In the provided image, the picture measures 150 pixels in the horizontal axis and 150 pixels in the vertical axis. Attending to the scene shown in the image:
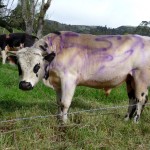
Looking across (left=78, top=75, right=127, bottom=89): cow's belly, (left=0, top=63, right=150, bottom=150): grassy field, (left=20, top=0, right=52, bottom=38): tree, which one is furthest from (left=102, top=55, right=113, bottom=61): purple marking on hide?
(left=20, top=0, right=52, bottom=38): tree

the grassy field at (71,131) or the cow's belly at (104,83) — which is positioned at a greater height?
the cow's belly at (104,83)

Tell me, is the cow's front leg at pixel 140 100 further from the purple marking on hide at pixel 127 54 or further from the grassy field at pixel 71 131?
the purple marking on hide at pixel 127 54

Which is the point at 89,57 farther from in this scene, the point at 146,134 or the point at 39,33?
the point at 39,33

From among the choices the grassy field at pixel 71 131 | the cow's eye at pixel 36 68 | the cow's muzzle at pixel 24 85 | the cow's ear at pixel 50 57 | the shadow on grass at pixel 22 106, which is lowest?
the shadow on grass at pixel 22 106

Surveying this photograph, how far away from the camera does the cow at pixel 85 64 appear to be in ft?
19.9

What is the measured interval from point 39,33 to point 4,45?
2.31 m

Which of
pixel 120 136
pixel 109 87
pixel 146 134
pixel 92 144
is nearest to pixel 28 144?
pixel 92 144

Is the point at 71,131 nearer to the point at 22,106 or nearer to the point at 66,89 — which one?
the point at 66,89

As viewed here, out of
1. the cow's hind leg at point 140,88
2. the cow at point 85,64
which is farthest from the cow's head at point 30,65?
the cow's hind leg at point 140,88

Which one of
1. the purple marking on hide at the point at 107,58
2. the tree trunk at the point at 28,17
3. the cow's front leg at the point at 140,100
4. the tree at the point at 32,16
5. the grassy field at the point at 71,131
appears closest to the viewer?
the grassy field at the point at 71,131

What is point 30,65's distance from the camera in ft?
19.6

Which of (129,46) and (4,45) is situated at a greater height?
(129,46)

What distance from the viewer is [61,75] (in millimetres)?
6242

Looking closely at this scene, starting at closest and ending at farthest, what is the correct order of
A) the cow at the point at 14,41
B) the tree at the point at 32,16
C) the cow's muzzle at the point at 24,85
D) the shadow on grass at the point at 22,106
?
the cow's muzzle at the point at 24,85 → the shadow on grass at the point at 22,106 → the cow at the point at 14,41 → the tree at the point at 32,16
